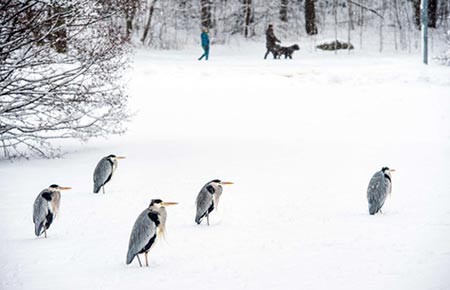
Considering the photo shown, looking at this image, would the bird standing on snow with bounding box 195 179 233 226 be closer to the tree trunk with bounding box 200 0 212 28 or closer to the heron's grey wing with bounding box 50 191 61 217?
the heron's grey wing with bounding box 50 191 61 217

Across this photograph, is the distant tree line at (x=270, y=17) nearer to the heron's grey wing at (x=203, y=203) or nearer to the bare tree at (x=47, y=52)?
the bare tree at (x=47, y=52)

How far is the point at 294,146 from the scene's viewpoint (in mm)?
24625

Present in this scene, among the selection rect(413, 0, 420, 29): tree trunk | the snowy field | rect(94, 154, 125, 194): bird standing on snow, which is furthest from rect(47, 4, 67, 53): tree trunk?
rect(413, 0, 420, 29): tree trunk

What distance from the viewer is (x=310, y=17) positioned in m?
50.9

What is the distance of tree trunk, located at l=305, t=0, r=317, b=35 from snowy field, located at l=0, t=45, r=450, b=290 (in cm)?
1103

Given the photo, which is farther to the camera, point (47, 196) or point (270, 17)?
point (270, 17)

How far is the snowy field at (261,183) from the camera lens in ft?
35.6

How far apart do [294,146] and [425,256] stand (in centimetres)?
1372

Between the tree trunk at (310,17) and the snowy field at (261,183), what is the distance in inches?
434

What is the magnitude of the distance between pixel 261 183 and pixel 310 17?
1334 inches

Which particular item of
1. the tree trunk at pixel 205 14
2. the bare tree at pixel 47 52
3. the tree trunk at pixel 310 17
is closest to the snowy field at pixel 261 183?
the bare tree at pixel 47 52

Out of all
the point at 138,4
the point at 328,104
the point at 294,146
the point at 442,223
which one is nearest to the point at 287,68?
the point at 328,104

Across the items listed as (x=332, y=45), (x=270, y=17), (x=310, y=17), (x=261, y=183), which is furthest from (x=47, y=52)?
(x=270, y=17)

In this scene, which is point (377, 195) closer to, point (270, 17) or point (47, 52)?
point (47, 52)
